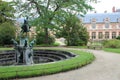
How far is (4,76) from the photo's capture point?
39.2 ft

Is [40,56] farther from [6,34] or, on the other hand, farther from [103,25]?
[103,25]

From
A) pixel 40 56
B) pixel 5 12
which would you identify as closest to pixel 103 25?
pixel 5 12

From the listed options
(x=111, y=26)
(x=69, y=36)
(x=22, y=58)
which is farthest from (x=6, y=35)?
(x=111, y=26)

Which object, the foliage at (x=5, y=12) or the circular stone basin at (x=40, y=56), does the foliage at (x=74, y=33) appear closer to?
the foliage at (x=5, y=12)

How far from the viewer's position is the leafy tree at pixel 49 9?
33906 mm

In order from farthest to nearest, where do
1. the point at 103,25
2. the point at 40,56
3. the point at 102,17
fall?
the point at 102,17, the point at 103,25, the point at 40,56

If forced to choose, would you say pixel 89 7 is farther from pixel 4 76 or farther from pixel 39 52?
pixel 4 76

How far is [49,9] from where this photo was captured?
117 feet

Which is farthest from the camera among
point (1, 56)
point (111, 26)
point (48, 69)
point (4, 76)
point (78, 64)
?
point (111, 26)

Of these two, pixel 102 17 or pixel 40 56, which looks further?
pixel 102 17

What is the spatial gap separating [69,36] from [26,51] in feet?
58.9

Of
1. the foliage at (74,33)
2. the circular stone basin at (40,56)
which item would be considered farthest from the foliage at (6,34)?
the circular stone basin at (40,56)

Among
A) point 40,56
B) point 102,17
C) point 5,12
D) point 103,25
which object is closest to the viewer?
point 40,56

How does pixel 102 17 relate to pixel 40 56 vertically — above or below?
above
